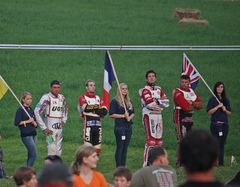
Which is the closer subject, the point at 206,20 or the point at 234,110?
the point at 234,110

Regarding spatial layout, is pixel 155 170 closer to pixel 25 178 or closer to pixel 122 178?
pixel 122 178

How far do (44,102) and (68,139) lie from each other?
Result: 20.6 feet

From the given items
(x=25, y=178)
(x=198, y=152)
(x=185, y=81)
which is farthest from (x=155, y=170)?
(x=185, y=81)

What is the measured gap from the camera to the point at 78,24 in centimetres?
4038

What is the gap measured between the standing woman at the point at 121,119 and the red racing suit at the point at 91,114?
234mm

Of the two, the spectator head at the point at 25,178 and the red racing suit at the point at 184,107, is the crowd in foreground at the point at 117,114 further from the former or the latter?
the spectator head at the point at 25,178

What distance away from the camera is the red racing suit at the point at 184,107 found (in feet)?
67.2

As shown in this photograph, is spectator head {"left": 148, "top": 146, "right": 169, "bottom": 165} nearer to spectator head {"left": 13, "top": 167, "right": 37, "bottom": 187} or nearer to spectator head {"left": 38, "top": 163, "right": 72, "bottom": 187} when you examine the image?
spectator head {"left": 13, "top": 167, "right": 37, "bottom": 187}

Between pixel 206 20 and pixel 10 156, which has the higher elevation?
pixel 206 20

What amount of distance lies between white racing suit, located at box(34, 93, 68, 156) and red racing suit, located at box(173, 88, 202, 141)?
7.47 ft

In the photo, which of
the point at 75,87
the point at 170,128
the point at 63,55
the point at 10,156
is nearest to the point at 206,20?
the point at 63,55

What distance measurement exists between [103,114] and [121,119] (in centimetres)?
38

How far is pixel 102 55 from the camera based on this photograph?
35656 millimetres

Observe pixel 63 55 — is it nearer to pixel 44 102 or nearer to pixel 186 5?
pixel 186 5
